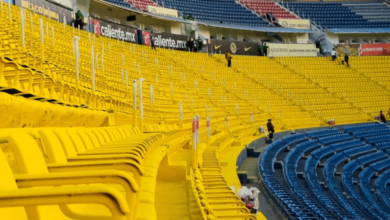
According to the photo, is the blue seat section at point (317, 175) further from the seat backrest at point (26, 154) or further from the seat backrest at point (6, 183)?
the seat backrest at point (6, 183)

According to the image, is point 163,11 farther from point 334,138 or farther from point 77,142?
point 77,142

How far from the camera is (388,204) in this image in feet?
26.9

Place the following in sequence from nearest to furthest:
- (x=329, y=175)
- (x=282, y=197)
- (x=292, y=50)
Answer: (x=282, y=197), (x=329, y=175), (x=292, y=50)

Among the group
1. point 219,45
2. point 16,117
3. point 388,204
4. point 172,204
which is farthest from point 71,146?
point 219,45

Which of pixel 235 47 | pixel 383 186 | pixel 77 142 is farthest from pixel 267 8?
pixel 77 142

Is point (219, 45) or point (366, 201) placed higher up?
point (219, 45)

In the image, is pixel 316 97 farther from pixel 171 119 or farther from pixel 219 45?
pixel 171 119

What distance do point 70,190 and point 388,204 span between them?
8.28 metres

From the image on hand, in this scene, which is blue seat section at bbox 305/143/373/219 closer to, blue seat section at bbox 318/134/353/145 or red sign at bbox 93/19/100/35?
blue seat section at bbox 318/134/353/145

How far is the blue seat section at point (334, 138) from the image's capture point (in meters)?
11.9

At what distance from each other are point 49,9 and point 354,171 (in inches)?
307

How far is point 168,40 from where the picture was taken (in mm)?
16625

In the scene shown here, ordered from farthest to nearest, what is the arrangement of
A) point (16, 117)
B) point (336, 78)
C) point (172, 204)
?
point (336, 78) → point (172, 204) → point (16, 117)

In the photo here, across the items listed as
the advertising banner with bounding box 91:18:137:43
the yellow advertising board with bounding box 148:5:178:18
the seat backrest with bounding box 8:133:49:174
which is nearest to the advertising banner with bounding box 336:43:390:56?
the yellow advertising board with bounding box 148:5:178:18
